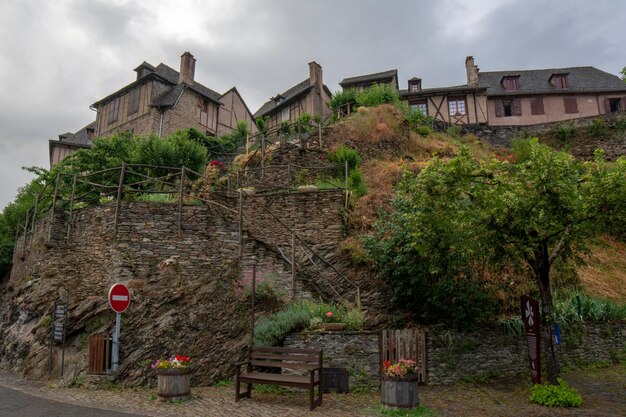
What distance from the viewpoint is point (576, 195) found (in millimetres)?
7383

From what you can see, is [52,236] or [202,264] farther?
[52,236]

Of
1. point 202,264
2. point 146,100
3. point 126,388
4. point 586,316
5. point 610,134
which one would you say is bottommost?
point 126,388

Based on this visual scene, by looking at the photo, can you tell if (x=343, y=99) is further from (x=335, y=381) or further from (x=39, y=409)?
(x=39, y=409)

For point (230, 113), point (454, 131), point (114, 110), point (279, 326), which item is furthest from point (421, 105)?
point (279, 326)

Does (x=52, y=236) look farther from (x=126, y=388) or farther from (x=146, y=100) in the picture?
(x=146, y=100)

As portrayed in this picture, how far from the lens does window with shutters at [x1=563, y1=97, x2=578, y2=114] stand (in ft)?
96.6

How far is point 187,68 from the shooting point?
29.1 metres

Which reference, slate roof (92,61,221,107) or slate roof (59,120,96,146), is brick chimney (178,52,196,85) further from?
slate roof (59,120,96,146)

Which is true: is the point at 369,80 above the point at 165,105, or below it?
above

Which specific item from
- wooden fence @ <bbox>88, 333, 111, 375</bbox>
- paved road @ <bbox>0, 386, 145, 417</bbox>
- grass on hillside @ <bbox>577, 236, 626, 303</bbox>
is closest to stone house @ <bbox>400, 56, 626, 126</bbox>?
grass on hillside @ <bbox>577, 236, 626, 303</bbox>

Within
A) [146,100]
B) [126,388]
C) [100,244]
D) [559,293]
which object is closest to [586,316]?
[559,293]

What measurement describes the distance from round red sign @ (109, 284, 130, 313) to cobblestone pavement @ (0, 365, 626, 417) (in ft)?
5.24

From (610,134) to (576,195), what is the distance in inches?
809

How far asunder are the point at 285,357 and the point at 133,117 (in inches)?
968
